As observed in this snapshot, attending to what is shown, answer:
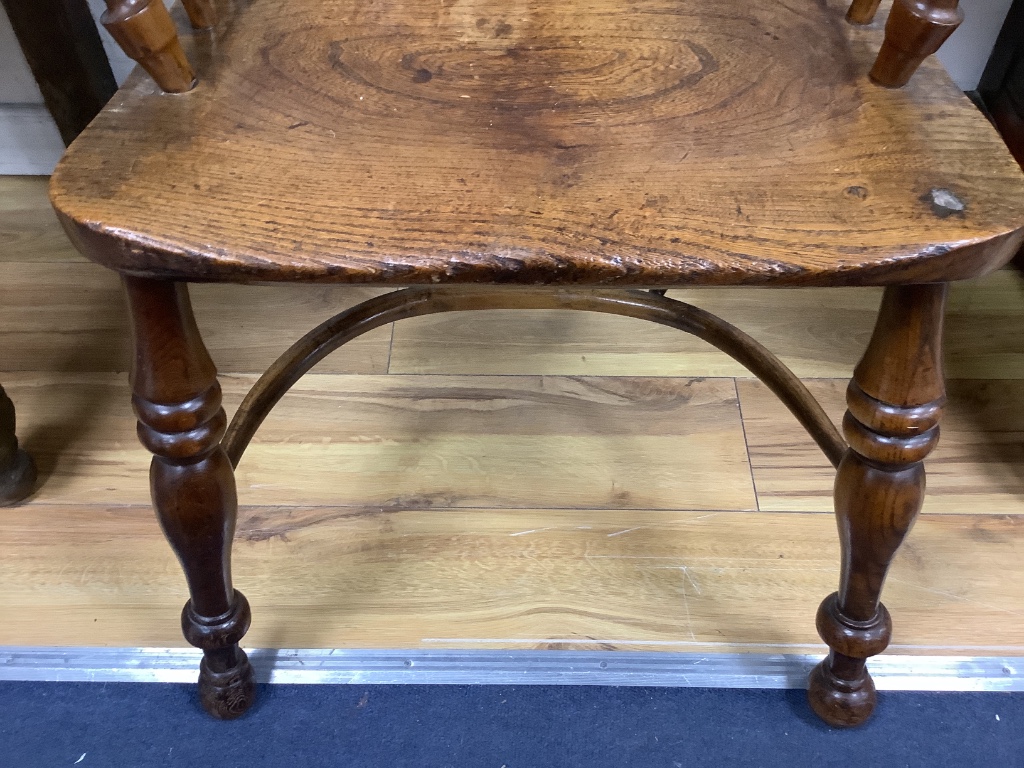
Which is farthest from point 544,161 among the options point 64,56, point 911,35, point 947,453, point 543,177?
point 64,56

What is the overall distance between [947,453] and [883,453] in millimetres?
435

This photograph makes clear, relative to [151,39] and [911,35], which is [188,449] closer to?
[151,39]

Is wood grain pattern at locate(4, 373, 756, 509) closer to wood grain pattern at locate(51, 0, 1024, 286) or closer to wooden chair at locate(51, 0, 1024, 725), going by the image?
wooden chair at locate(51, 0, 1024, 725)

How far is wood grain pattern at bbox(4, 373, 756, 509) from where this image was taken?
2.90 feet

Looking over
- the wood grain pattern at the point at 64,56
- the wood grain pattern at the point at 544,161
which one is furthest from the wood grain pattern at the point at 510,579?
the wood grain pattern at the point at 64,56

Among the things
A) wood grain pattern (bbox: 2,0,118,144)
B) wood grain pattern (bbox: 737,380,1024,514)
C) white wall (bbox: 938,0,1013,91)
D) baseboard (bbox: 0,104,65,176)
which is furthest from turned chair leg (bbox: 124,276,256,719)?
white wall (bbox: 938,0,1013,91)

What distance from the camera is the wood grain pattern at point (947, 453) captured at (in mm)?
875

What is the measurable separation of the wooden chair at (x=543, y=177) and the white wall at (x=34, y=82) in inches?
30.2

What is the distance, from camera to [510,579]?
81 cm

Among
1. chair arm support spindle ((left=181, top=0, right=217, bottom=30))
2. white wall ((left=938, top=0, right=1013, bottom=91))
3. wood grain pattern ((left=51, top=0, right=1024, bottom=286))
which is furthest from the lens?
white wall ((left=938, top=0, right=1013, bottom=91))

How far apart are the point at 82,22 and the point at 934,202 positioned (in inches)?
41.1

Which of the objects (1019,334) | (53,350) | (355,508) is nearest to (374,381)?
(355,508)

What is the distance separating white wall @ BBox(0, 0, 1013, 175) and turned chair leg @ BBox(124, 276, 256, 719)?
89cm

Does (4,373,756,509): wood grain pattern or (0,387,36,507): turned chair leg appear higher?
(0,387,36,507): turned chair leg
